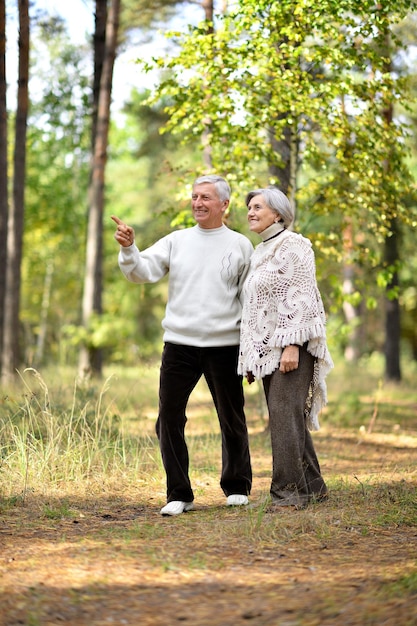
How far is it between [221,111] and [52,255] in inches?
663

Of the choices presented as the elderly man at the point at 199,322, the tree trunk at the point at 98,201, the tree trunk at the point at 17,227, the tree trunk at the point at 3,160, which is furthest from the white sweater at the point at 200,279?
the tree trunk at the point at 98,201

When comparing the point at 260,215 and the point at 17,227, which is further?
the point at 17,227

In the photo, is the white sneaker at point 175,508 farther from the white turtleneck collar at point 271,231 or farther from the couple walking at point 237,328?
the white turtleneck collar at point 271,231

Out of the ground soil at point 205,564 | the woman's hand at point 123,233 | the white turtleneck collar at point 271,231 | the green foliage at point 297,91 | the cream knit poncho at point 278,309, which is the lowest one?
the ground soil at point 205,564

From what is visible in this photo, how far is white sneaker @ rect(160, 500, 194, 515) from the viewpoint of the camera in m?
5.37

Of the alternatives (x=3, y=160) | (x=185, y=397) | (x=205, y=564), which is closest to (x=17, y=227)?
(x=3, y=160)

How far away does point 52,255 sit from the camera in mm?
24609

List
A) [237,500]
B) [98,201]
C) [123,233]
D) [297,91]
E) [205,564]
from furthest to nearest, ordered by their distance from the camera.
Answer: [98,201], [297,91], [237,500], [123,233], [205,564]

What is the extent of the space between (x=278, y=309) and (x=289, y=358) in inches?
12.4

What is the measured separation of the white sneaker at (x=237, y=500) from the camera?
219 inches

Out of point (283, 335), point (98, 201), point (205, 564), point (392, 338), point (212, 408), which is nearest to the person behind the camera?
point (205, 564)

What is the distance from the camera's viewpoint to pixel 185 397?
5438mm

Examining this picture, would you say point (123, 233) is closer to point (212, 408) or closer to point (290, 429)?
point (290, 429)

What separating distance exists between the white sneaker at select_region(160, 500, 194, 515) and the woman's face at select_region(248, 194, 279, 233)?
5.92 ft
